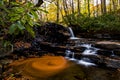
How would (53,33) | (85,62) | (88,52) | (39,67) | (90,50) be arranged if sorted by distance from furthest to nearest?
(53,33) < (90,50) < (88,52) < (85,62) < (39,67)

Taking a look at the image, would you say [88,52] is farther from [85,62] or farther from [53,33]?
[53,33]

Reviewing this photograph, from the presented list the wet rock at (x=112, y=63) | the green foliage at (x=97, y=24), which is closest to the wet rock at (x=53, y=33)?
the green foliage at (x=97, y=24)

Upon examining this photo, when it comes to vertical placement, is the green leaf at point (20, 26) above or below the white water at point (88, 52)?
above

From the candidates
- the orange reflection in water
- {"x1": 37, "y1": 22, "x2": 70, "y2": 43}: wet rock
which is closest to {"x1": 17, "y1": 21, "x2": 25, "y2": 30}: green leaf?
the orange reflection in water

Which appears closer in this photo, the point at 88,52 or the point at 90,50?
the point at 88,52

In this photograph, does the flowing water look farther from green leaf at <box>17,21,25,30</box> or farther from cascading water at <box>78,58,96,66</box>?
green leaf at <box>17,21,25,30</box>

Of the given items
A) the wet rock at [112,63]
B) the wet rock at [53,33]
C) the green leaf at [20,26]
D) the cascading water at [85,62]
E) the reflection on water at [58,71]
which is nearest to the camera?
the green leaf at [20,26]

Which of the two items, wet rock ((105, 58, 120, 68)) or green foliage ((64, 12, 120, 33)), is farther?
green foliage ((64, 12, 120, 33))

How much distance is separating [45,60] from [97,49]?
3.36m


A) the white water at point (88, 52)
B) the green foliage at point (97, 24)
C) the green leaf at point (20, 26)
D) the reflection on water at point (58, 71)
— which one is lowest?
the reflection on water at point (58, 71)

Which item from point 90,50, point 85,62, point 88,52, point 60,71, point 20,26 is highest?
point 20,26

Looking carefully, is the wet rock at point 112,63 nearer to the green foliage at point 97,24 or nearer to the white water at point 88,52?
the white water at point 88,52

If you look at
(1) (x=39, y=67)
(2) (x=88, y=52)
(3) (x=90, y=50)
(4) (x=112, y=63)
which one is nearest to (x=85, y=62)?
(2) (x=88, y=52)

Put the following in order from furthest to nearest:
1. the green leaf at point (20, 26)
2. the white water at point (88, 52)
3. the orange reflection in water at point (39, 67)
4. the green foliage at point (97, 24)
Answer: the green foliage at point (97, 24) < the white water at point (88, 52) < the orange reflection in water at point (39, 67) < the green leaf at point (20, 26)
